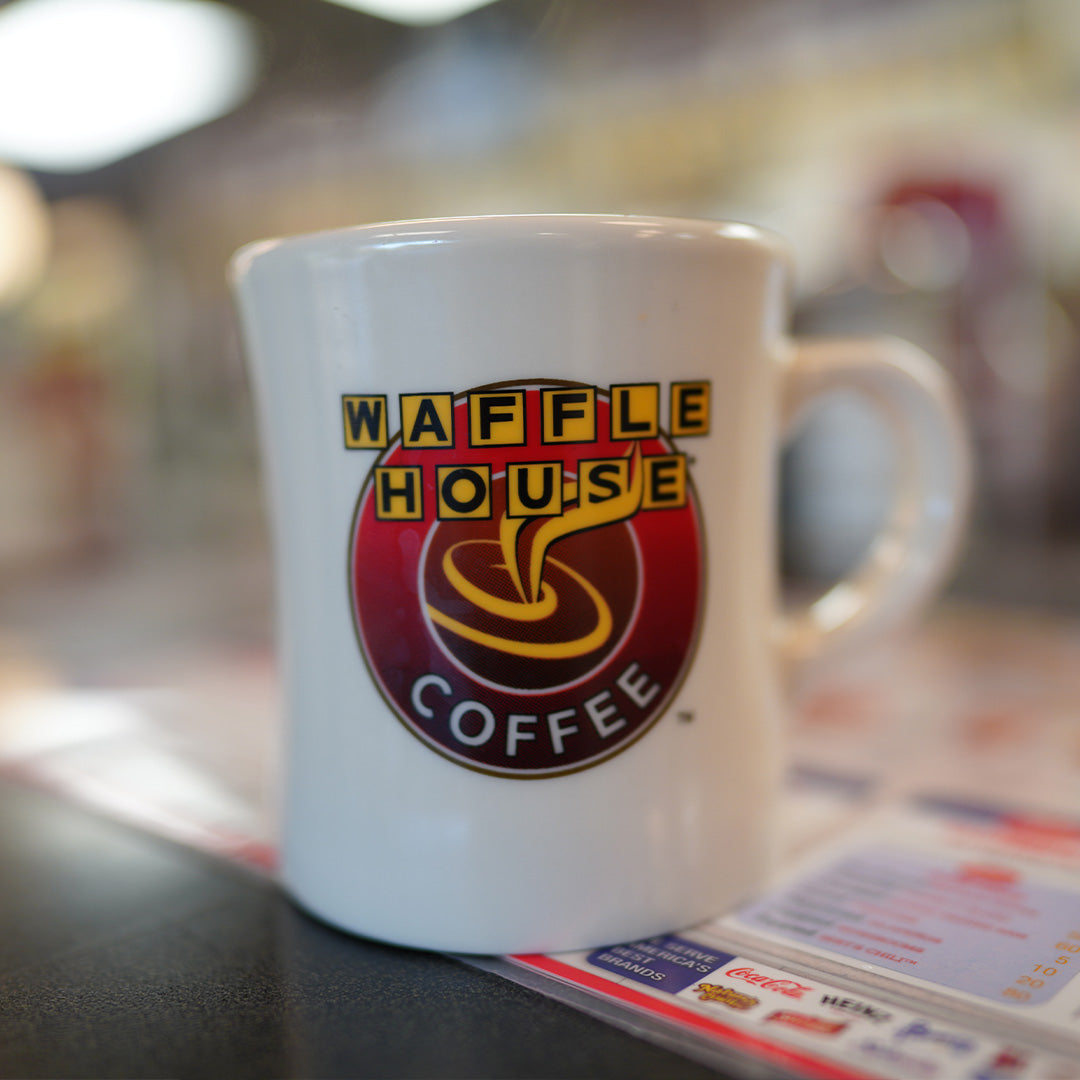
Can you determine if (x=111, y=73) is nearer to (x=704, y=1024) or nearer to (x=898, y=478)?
(x=898, y=478)

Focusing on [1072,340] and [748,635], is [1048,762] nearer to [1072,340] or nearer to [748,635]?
[748,635]

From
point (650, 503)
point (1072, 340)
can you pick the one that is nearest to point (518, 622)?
point (650, 503)

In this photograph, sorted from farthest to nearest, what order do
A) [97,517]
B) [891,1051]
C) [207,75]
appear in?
1. [207,75]
2. [97,517]
3. [891,1051]

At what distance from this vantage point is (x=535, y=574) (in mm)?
278

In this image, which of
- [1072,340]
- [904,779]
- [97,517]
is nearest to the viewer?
[904,779]

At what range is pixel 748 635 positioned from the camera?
0.32 metres

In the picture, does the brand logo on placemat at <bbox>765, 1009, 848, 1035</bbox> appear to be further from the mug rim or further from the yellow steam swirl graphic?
the mug rim

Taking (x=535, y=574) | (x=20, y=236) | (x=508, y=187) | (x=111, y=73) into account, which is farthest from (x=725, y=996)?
(x=20, y=236)

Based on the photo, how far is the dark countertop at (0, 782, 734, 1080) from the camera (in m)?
0.23

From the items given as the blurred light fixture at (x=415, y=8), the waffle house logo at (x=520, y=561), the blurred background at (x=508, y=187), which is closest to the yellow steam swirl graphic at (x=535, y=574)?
the waffle house logo at (x=520, y=561)

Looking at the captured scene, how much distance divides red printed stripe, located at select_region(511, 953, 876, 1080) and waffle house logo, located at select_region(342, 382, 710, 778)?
6 centimetres

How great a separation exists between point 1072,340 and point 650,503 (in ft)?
5.49

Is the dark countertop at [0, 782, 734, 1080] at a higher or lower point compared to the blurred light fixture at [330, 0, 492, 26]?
lower

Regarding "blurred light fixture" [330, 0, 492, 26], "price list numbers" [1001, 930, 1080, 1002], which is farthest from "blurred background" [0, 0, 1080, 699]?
"price list numbers" [1001, 930, 1080, 1002]
